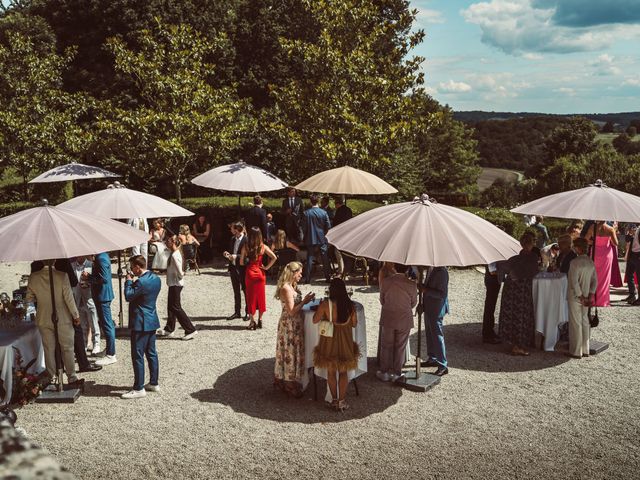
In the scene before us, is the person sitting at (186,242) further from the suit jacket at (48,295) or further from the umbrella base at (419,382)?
the umbrella base at (419,382)

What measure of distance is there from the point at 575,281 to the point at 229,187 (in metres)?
7.96

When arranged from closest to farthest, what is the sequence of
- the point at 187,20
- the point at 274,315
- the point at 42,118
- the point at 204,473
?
the point at 204,473 < the point at 274,315 < the point at 42,118 < the point at 187,20

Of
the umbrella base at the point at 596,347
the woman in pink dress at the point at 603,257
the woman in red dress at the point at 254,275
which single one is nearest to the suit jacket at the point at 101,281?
the woman in red dress at the point at 254,275

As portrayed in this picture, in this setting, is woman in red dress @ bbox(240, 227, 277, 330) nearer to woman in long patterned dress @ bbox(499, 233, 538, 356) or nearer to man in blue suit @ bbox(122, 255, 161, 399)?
man in blue suit @ bbox(122, 255, 161, 399)

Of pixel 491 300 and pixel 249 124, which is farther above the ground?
pixel 249 124

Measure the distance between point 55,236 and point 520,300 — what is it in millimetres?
7202

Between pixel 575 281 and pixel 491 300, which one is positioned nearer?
pixel 575 281

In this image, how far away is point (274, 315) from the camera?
40.8 ft

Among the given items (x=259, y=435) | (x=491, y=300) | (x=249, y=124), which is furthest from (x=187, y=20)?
(x=259, y=435)

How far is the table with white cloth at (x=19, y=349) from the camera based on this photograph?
7.70 metres

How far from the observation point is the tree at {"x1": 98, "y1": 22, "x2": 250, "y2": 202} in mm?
19953

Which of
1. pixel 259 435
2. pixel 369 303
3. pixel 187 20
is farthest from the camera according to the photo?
pixel 187 20

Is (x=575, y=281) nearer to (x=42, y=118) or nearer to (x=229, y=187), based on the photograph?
(x=229, y=187)

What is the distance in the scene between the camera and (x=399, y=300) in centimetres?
828
